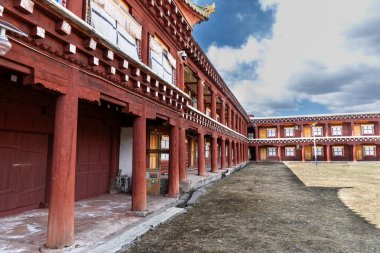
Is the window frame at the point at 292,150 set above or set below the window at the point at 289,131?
below

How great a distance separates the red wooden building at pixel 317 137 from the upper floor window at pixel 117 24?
35.7 metres

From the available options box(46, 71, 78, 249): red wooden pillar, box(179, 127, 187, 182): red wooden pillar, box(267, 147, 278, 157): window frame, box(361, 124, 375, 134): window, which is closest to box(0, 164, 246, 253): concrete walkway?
box(46, 71, 78, 249): red wooden pillar

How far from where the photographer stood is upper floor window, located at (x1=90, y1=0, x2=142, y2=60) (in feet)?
19.8

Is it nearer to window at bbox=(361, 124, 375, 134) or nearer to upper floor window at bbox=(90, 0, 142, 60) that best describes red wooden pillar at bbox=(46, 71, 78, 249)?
upper floor window at bbox=(90, 0, 142, 60)

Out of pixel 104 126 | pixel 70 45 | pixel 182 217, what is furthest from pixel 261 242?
pixel 104 126

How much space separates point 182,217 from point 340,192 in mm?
8703

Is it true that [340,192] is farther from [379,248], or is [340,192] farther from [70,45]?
[70,45]

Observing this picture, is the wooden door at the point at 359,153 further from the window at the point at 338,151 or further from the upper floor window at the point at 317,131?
the upper floor window at the point at 317,131

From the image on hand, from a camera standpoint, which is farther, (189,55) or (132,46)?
(189,55)

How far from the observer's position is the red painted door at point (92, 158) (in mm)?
9477

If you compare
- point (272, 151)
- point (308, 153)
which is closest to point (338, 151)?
point (308, 153)

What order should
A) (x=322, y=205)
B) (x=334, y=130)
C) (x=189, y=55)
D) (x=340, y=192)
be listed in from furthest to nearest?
(x=334, y=130) < (x=189, y=55) < (x=340, y=192) < (x=322, y=205)

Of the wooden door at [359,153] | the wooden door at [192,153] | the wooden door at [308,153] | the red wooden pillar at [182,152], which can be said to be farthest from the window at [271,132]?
the red wooden pillar at [182,152]

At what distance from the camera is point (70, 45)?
4.76 meters
